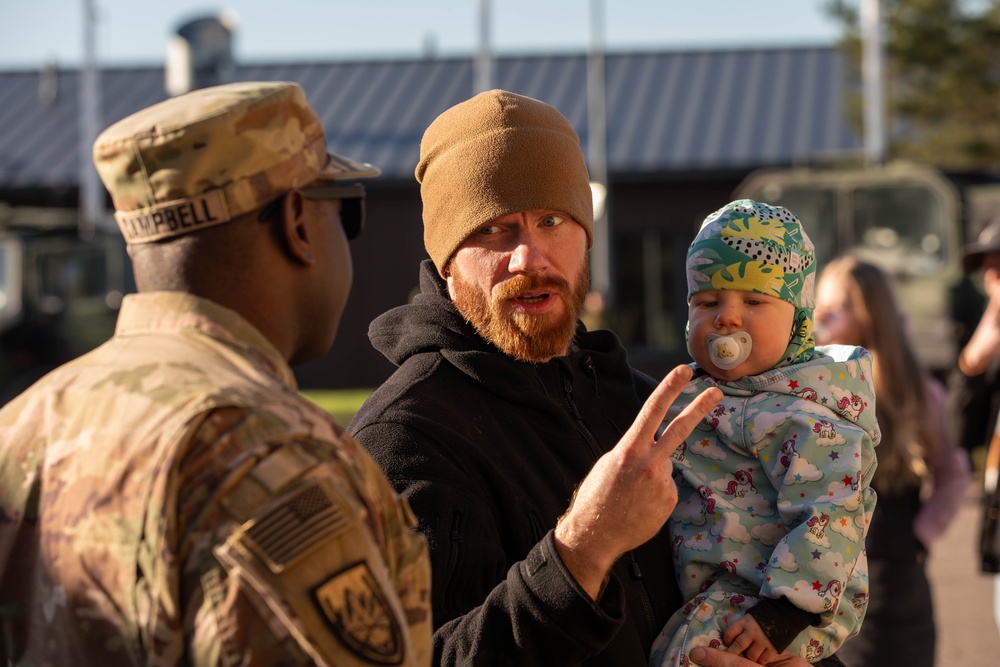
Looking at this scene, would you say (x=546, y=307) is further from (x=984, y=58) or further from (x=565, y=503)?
(x=984, y=58)

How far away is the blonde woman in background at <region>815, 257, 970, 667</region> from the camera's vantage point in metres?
4.51

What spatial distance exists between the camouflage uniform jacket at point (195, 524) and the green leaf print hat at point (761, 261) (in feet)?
3.73

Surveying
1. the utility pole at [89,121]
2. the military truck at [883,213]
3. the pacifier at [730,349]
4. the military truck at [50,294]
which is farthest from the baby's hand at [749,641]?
the utility pole at [89,121]

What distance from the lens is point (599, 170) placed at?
22812 millimetres

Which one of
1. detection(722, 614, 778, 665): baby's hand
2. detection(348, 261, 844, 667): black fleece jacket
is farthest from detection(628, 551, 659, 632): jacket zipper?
detection(722, 614, 778, 665): baby's hand

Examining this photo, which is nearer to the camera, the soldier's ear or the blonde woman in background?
the soldier's ear

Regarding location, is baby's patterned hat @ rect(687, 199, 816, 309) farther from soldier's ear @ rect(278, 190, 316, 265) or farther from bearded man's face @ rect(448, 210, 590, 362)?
soldier's ear @ rect(278, 190, 316, 265)

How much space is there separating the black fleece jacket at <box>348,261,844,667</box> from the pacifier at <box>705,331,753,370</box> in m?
0.28

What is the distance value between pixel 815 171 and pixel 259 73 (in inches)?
621

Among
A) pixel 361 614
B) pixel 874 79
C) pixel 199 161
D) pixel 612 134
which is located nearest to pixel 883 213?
pixel 874 79

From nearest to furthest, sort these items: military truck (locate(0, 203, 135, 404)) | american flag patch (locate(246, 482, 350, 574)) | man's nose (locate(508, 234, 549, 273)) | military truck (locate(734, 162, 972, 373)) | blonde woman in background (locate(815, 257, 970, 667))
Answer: american flag patch (locate(246, 482, 350, 574)) < man's nose (locate(508, 234, 549, 273)) < blonde woman in background (locate(815, 257, 970, 667)) < military truck (locate(734, 162, 972, 373)) < military truck (locate(0, 203, 135, 404))

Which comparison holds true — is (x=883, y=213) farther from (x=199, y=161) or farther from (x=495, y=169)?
(x=199, y=161)

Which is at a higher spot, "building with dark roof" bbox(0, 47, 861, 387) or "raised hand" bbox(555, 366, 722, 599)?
"raised hand" bbox(555, 366, 722, 599)

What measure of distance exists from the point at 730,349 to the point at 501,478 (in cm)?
57
